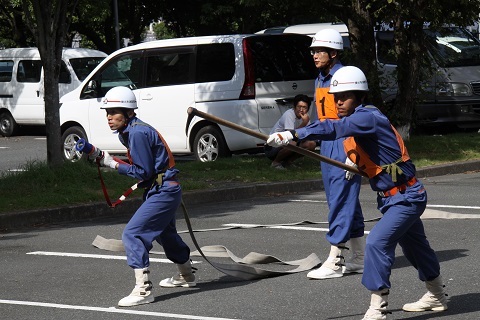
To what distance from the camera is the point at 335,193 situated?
8.48 metres

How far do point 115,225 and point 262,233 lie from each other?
185 centimetres

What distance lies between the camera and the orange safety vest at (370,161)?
22.4ft

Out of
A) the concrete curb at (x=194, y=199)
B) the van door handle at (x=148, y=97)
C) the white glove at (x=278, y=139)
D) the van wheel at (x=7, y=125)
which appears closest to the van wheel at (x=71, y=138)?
the van door handle at (x=148, y=97)

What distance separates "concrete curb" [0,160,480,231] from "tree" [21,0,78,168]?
147 cm

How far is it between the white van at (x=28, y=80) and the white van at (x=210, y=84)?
6.13m

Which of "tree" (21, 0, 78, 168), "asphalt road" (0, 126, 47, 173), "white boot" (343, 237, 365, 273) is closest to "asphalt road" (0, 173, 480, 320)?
"white boot" (343, 237, 365, 273)

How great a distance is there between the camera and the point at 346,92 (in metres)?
6.98

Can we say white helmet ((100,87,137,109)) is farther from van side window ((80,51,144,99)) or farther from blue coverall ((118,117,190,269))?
van side window ((80,51,144,99))

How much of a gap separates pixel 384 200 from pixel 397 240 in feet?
0.94

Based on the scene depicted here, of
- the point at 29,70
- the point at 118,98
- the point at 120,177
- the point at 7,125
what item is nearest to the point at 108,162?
the point at 118,98

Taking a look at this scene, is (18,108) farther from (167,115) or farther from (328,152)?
(328,152)

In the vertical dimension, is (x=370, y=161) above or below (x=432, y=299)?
above

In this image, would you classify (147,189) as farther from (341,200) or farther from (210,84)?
(210,84)

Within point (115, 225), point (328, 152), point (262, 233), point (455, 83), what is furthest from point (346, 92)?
point (455, 83)
